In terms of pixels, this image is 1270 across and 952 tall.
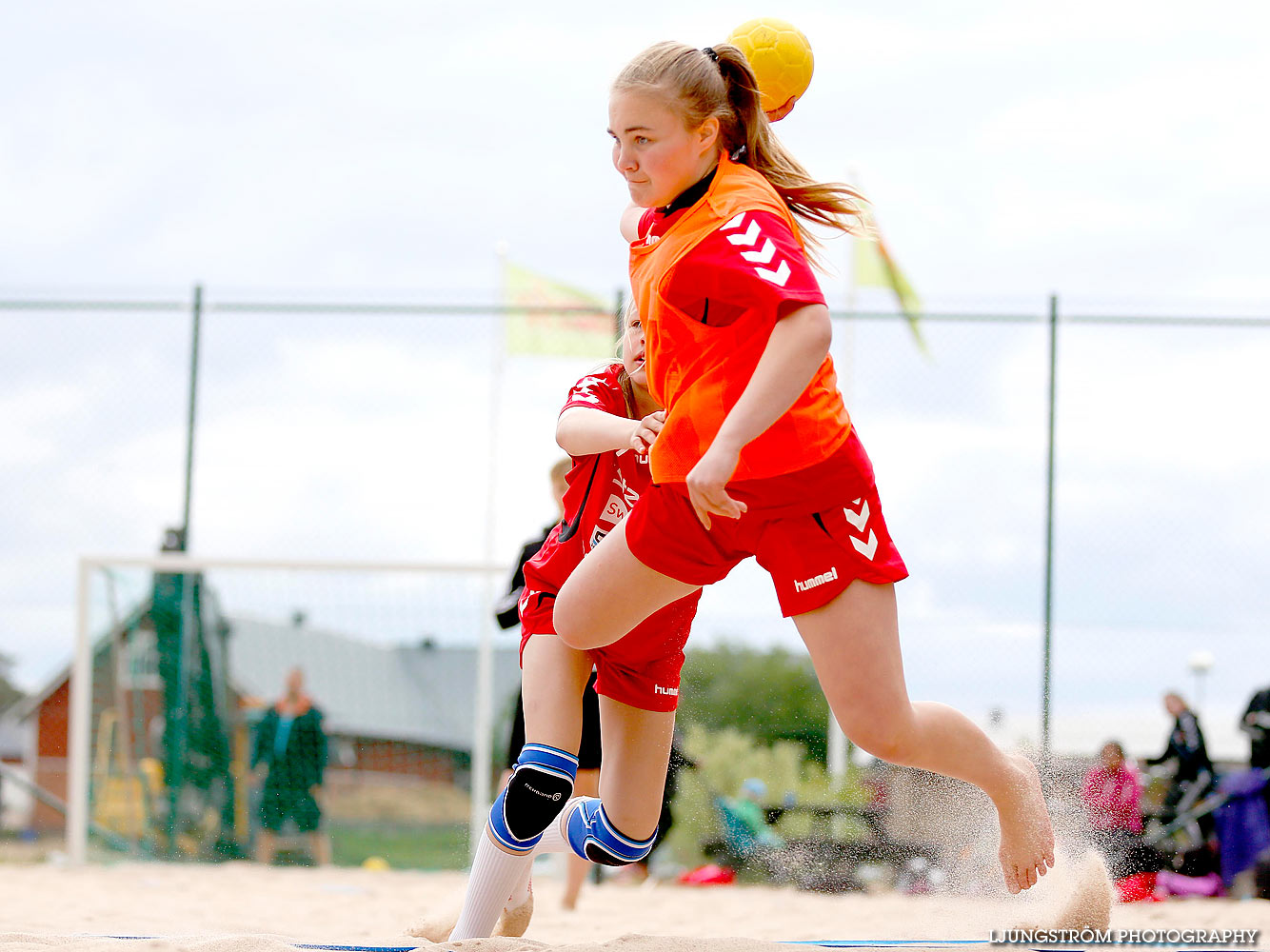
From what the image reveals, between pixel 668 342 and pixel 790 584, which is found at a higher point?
pixel 668 342

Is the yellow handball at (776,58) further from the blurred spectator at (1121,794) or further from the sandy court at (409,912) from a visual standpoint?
the blurred spectator at (1121,794)

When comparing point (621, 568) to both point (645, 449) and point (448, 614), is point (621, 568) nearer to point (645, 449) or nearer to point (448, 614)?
point (645, 449)

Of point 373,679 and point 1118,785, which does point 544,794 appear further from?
point 373,679

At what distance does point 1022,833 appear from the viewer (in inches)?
102

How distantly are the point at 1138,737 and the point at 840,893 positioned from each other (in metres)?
2.02

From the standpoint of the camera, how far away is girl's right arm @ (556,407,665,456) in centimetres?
241

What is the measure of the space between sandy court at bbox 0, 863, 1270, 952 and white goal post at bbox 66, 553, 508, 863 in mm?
452

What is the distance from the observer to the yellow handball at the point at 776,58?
9.04ft

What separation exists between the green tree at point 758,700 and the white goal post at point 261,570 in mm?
1222

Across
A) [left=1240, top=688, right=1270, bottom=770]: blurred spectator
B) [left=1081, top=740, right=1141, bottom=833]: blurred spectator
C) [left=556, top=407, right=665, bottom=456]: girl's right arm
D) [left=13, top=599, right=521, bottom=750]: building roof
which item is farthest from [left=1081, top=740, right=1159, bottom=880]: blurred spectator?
[left=556, top=407, right=665, bottom=456]: girl's right arm

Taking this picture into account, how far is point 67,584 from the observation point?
25.1ft

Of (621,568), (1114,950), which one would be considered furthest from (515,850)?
(1114,950)

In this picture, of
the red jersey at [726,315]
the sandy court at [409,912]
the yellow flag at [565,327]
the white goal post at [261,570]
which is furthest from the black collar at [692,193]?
the yellow flag at [565,327]

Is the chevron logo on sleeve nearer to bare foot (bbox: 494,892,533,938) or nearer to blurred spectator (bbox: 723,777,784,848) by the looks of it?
bare foot (bbox: 494,892,533,938)
